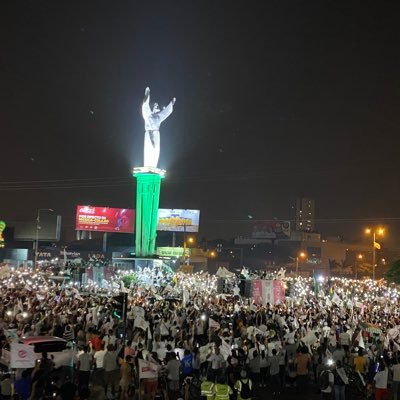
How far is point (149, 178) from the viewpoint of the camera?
65375mm

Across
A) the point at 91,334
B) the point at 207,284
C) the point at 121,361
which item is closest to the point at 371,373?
the point at 121,361

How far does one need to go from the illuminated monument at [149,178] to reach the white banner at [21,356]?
54857 millimetres

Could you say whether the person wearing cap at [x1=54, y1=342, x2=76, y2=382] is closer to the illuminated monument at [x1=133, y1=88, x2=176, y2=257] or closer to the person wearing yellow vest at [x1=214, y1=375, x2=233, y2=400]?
the person wearing yellow vest at [x1=214, y1=375, x2=233, y2=400]

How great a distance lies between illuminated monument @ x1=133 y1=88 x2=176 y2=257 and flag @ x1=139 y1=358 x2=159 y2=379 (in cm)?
5453

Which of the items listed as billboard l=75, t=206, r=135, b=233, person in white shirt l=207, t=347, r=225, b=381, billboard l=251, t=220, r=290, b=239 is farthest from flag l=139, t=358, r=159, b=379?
billboard l=251, t=220, r=290, b=239

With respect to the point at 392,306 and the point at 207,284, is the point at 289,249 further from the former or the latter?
the point at 392,306

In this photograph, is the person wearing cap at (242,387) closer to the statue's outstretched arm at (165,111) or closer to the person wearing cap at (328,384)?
the person wearing cap at (328,384)

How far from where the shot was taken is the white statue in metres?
64.1

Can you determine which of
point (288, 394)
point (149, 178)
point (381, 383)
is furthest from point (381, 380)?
point (149, 178)

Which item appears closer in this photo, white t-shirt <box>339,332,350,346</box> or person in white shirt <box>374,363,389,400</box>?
person in white shirt <box>374,363,389,400</box>

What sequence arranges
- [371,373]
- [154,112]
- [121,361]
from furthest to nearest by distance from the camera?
[154,112] → [371,373] → [121,361]

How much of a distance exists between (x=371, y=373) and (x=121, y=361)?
6.24 m

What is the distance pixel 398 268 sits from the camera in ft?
140

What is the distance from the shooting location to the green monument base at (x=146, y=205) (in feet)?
214
